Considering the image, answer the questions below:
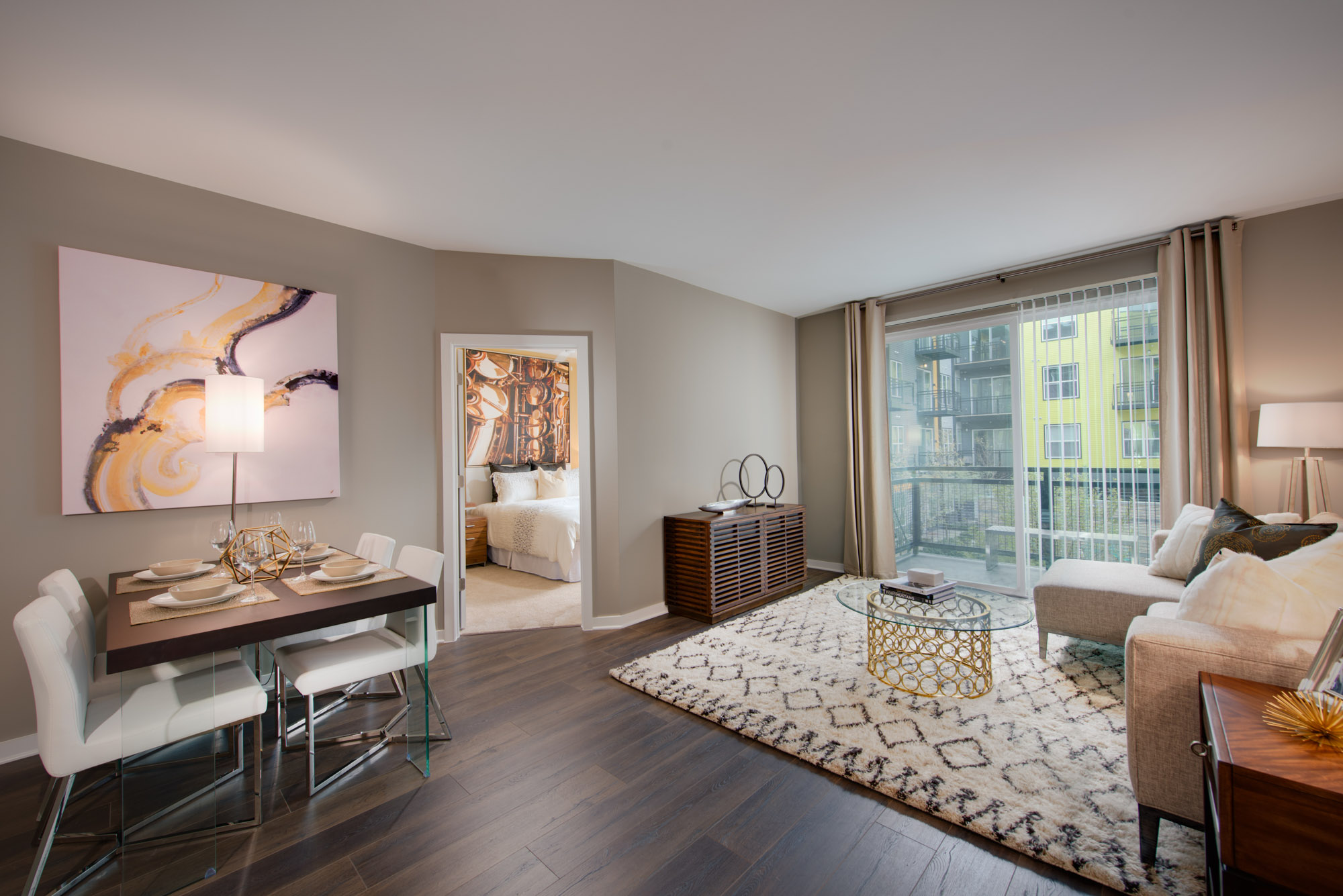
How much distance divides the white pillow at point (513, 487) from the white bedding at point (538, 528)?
13 centimetres

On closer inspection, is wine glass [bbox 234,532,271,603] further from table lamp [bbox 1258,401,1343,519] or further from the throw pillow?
table lamp [bbox 1258,401,1343,519]

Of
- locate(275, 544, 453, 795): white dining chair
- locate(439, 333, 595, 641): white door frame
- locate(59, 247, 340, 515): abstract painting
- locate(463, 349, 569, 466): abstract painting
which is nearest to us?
locate(275, 544, 453, 795): white dining chair

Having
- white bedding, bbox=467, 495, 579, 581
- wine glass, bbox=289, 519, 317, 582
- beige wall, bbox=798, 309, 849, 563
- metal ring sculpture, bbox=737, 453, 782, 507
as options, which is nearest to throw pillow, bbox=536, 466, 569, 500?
white bedding, bbox=467, 495, 579, 581

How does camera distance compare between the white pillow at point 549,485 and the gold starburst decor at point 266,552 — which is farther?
the white pillow at point 549,485

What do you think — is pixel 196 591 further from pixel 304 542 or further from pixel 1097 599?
pixel 1097 599

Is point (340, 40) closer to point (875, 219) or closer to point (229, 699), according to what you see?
point (229, 699)

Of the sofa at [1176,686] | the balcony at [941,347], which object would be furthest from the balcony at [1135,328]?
the sofa at [1176,686]

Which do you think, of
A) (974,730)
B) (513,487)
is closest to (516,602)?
(513,487)

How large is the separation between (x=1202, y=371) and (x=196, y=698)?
542 centimetres

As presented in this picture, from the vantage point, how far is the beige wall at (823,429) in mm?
5602

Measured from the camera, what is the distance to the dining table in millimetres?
1639

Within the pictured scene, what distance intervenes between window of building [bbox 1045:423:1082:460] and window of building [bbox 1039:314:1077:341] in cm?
67

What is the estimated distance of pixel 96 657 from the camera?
73.5 inches

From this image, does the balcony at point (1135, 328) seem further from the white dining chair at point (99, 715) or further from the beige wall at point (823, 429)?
the white dining chair at point (99, 715)
